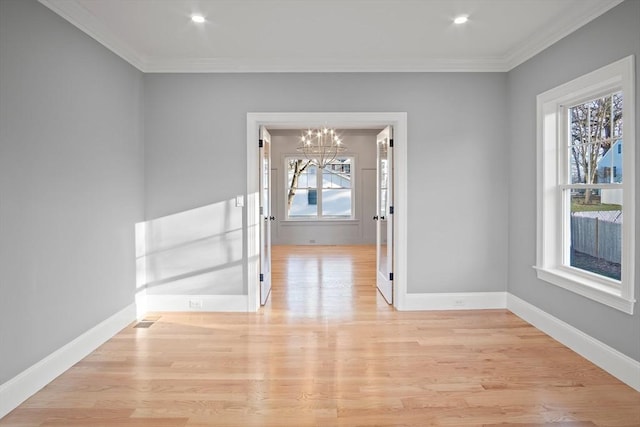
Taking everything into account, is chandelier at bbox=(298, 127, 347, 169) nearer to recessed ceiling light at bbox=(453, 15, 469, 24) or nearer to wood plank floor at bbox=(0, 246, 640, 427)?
wood plank floor at bbox=(0, 246, 640, 427)

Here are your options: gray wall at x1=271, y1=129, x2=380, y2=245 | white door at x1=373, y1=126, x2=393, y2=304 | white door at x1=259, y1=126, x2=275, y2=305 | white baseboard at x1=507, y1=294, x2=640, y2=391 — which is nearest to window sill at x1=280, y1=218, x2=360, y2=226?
gray wall at x1=271, y1=129, x2=380, y2=245

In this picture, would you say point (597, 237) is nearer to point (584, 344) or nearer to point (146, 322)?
point (584, 344)

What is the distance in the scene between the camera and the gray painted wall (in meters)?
4.45

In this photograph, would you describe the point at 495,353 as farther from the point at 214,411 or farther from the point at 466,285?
the point at 214,411

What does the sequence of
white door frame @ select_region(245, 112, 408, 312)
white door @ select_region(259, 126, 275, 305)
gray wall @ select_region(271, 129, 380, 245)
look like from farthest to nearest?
1. gray wall @ select_region(271, 129, 380, 245)
2. white door @ select_region(259, 126, 275, 305)
3. white door frame @ select_region(245, 112, 408, 312)

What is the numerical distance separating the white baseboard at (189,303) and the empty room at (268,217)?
24 mm

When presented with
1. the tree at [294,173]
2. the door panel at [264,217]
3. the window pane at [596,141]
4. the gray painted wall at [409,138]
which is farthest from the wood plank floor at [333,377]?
the tree at [294,173]

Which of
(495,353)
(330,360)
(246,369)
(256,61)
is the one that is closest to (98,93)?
(256,61)

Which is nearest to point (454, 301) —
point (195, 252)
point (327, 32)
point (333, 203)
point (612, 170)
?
point (612, 170)

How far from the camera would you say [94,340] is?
3.45 m

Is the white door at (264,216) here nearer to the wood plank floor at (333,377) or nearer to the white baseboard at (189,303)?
the white baseboard at (189,303)

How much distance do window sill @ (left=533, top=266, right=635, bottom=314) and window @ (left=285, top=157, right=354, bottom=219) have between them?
699 cm

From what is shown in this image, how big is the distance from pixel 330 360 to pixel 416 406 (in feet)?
2.85

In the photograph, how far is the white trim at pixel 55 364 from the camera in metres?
2.48
